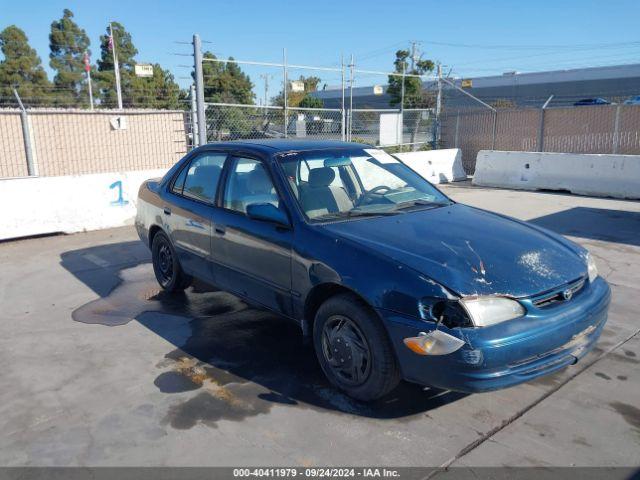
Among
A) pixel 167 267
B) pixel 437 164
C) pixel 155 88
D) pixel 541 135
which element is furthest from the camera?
pixel 155 88

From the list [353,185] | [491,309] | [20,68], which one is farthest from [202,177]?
[20,68]

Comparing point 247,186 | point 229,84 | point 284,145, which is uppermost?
point 229,84

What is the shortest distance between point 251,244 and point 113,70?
150 feet

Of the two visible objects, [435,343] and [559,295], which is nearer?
[435,343]

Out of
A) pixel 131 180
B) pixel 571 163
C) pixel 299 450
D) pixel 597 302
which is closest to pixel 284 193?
pixel 299 450

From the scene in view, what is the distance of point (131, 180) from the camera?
982 cm

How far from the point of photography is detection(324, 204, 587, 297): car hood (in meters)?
3.20

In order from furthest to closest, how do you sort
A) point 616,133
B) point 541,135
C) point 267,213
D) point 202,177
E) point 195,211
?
point 541,135
point 616,133
point 202,177
point 195,211
point 267,213

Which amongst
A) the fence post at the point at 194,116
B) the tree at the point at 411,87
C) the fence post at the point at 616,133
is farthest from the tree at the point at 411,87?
the fence post at the point at 194,116

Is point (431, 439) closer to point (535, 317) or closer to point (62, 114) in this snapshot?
point (535, 317)

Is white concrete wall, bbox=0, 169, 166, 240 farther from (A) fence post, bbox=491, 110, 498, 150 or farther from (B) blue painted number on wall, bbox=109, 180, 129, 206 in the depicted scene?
(A) fence post, bbox=491, 110, 498, 150

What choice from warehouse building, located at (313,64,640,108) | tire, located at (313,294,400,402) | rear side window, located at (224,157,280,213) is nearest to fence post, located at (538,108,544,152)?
rear side window, located at (224,157,280,213)

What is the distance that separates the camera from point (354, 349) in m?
3.53

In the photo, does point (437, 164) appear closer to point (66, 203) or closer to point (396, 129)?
point (396, 129)
